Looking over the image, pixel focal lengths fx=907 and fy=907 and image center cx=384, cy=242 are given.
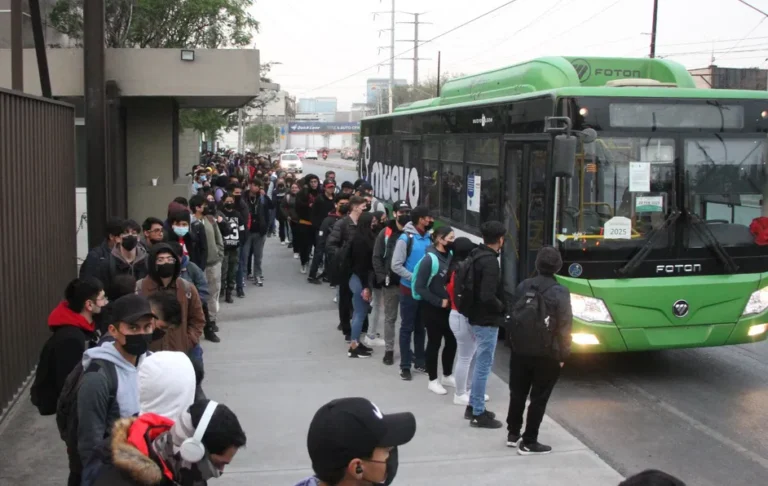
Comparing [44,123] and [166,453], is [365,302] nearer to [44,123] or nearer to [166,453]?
[44,123]

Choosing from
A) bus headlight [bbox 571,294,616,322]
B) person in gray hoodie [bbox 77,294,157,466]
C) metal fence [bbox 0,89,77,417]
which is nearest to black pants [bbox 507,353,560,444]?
bus headlight [bbox 571,294,616,322]

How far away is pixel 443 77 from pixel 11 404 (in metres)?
80.6

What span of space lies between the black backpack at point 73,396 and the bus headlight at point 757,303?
23.2 ft

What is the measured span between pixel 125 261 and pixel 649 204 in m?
5.11

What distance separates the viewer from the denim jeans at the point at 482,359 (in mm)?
7762

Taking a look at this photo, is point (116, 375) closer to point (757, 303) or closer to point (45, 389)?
point (45, 389)

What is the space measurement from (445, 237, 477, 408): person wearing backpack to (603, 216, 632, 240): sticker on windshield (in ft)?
5.00

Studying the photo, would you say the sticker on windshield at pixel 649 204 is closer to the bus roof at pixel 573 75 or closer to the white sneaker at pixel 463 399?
the bus roof at pixel 573 75

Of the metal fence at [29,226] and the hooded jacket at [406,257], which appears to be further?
the hooded jacket at [406,257]

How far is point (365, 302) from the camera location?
34.0ft

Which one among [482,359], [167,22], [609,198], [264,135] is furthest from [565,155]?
[264,135]

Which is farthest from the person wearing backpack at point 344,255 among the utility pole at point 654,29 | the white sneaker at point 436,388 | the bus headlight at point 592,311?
the utility pole at point 654,29

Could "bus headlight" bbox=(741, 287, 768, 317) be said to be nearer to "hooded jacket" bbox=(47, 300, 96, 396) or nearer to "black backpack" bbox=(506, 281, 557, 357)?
"black backpack" bbox=(506, 281, 557, 357)

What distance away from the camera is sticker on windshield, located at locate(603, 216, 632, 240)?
8984 mm
